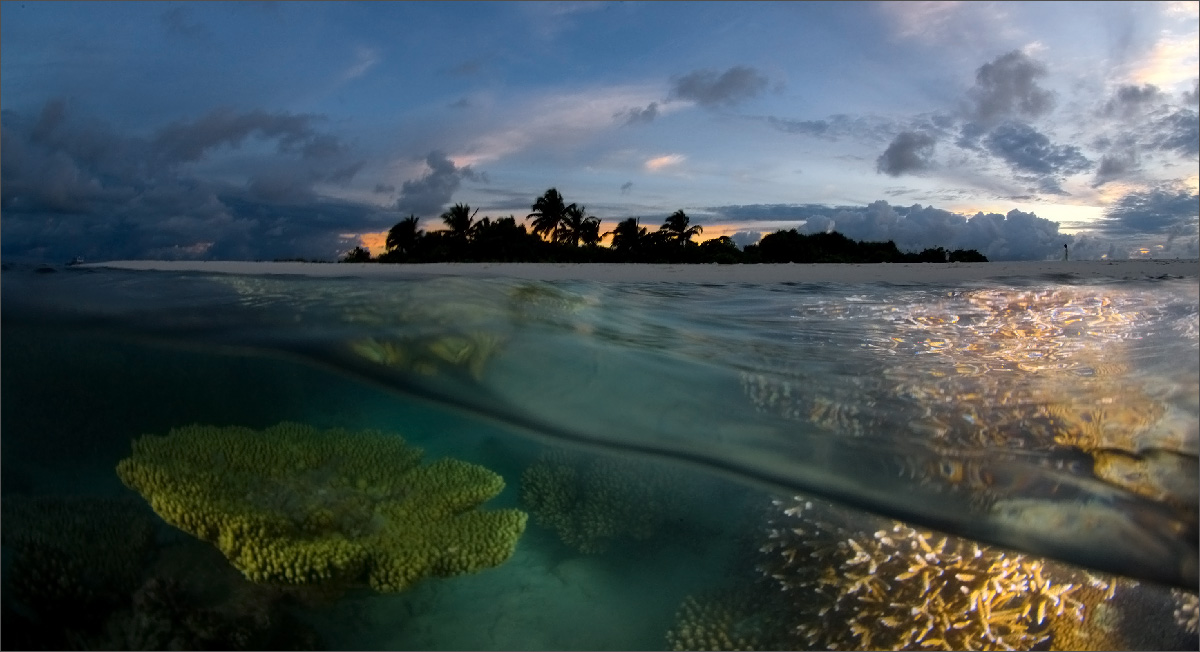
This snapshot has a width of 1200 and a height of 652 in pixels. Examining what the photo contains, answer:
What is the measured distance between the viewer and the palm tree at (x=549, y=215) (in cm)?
2853

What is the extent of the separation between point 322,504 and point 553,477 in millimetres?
1669

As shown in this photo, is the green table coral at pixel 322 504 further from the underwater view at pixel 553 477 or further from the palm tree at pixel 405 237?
the palm tree at pixel 405 237

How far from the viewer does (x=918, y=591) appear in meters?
4.06

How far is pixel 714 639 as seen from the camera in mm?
3924

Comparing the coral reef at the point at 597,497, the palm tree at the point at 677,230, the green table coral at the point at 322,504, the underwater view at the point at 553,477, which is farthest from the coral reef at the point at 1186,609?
the palm tree at the point at 677,230

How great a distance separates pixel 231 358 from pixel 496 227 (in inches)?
768

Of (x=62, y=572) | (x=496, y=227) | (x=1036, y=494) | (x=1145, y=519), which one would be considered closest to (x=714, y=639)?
(x=1036, y=494)

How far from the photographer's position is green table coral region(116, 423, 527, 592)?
343 centimetres

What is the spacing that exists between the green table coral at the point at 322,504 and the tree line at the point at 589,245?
9723 mm

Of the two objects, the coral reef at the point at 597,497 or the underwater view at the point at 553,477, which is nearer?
the underwater view at the point at 553,477

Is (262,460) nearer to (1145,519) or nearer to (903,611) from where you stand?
(903,611)

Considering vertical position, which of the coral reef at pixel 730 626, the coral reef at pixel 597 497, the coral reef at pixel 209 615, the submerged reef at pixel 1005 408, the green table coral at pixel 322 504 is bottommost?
the coral reef at pixel 730 626

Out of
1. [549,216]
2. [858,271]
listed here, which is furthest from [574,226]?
[858,271]

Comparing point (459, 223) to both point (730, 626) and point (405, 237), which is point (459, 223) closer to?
point (405, 237)
